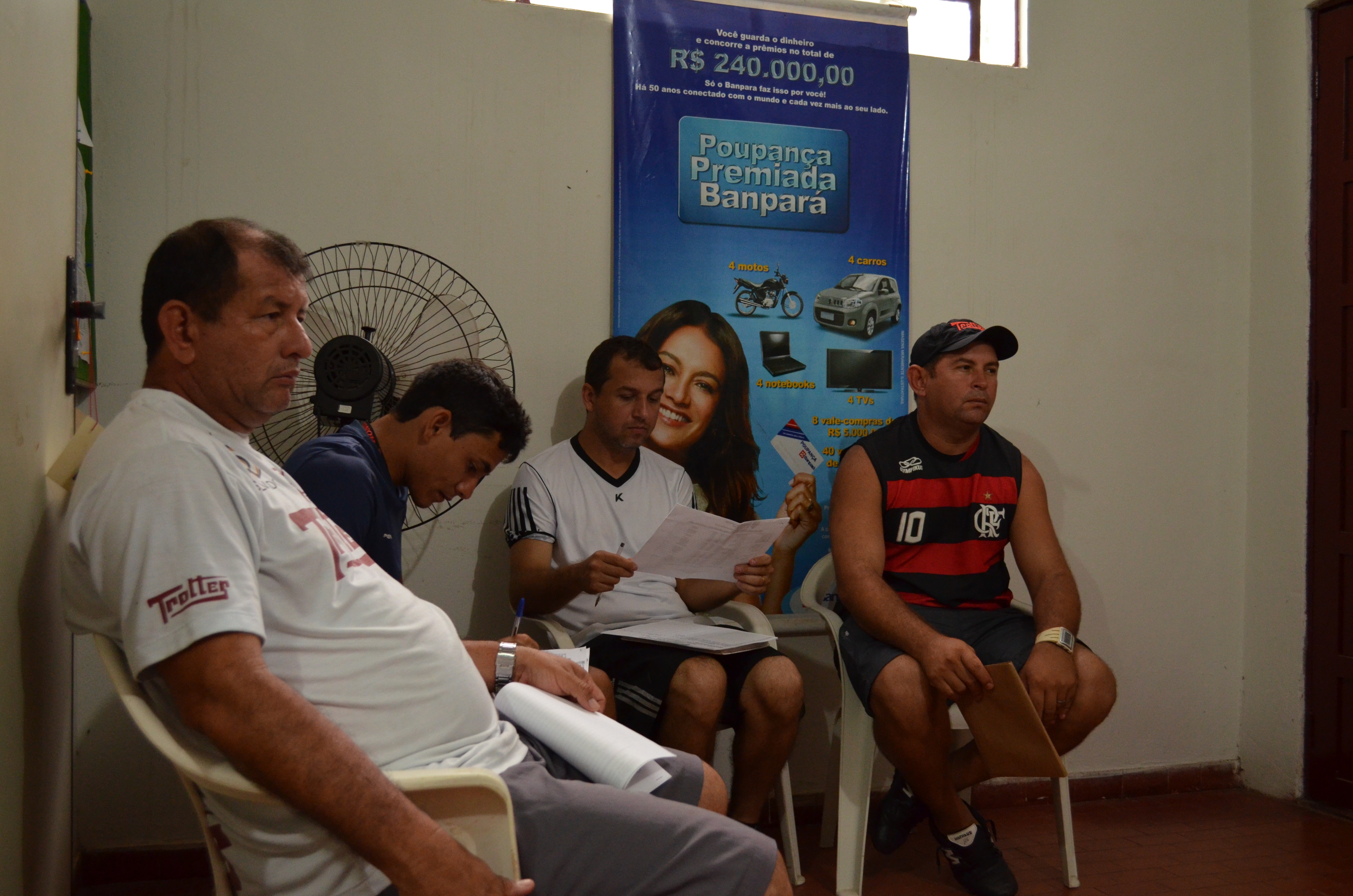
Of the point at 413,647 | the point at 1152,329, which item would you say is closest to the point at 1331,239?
the point at 1152,329

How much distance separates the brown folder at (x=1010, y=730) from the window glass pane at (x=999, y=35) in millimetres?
2147

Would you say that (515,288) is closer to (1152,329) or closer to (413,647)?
(413,647)

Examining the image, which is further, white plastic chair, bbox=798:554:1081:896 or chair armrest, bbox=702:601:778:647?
chair armrest, bbox=702:601:778:647

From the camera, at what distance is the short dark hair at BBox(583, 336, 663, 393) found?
8.53 feet

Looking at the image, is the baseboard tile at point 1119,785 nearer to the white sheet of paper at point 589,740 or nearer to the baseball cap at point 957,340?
the baseball cap at point 957,340

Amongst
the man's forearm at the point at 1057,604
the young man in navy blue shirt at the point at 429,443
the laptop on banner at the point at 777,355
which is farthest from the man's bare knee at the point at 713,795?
the laptop on banner at the point at 777,355

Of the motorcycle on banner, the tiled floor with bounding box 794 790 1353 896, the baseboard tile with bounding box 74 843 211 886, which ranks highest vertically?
the motorcycle on banner

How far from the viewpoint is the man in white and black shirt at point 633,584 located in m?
2.29

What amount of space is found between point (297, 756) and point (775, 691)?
1.45 m

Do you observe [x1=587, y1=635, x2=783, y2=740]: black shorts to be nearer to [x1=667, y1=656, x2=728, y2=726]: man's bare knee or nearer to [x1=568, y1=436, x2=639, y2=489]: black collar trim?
[x1=667, y1=656, x2=728, y2=726]: man's bare knee

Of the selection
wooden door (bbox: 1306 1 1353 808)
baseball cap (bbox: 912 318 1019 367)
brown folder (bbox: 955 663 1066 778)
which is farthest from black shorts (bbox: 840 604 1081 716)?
wooden door (bbox: 1306 1 1353 808)

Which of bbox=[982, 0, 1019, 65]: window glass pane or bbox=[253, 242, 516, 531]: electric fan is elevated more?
bbox=[982, 0, 1019, 65]: window glass pane

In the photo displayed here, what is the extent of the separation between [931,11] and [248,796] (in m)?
3.15

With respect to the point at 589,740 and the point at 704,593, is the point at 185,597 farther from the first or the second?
the point at 704,593
